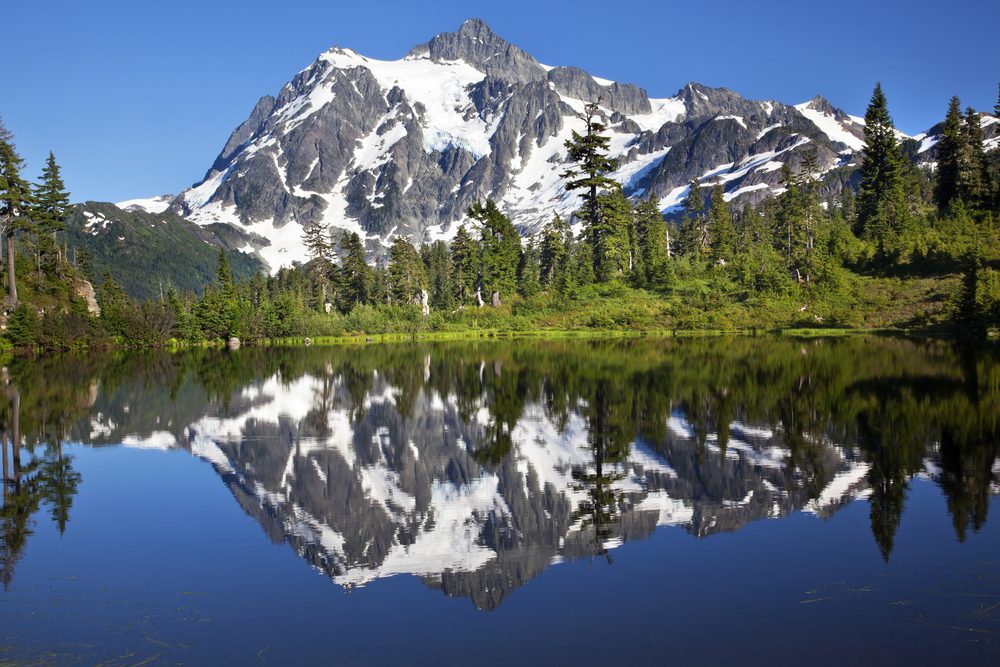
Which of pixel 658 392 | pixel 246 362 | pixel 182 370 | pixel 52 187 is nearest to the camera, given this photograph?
pixel 658 392

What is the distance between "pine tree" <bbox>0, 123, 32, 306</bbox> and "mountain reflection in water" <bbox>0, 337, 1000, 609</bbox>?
4473 cm

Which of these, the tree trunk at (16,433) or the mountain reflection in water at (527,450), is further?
the tree trunk at (16,433)

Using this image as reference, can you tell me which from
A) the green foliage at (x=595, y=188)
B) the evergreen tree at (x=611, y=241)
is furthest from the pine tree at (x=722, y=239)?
the green foliage at (x=595, y=188)

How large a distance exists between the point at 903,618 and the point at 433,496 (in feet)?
26.0

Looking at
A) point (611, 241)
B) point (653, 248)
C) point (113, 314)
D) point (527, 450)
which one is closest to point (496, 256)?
point (611, 241)

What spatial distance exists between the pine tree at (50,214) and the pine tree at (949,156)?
87570 millimetres

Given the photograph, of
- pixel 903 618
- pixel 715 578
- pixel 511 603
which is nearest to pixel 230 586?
pixel 511 603

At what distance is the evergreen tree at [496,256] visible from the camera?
Answer: 86.8 m

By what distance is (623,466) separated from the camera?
15547mm

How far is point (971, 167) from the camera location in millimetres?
74062

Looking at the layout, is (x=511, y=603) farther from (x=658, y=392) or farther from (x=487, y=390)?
(x=487, y=390)

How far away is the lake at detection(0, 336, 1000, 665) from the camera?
26.4ft

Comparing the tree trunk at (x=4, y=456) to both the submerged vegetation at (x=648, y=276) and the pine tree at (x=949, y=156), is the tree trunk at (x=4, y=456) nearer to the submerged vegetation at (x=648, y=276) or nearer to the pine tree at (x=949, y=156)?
the submerged vegetation at (x=648, y=276)

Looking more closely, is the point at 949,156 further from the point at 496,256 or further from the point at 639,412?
the point at 639,412
